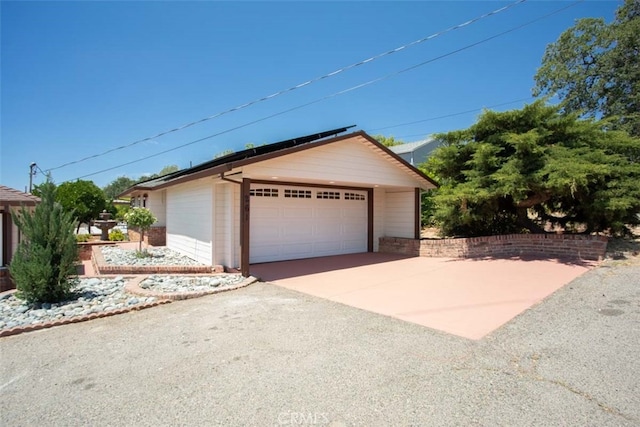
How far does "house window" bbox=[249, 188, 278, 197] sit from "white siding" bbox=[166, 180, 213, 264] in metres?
1.27

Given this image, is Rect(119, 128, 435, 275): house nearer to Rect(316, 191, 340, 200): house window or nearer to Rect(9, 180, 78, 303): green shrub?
Rect(316, 191, 340, 200): house window

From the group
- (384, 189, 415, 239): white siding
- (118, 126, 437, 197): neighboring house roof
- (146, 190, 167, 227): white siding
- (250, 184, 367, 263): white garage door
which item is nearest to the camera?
(118, 126, 437, 197): neighboring house roof

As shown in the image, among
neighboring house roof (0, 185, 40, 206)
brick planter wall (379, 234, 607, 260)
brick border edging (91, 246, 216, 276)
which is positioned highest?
neighboring house roof (0, 185, 40, 206)

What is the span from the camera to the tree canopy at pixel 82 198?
59.9 ft

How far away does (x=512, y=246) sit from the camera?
400 inches

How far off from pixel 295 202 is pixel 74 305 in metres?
6.24

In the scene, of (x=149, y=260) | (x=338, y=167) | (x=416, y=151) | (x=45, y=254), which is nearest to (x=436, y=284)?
(x=338, y=167)

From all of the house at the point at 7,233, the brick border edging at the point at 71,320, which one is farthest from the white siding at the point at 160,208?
the brick border edging at the point at 71,320

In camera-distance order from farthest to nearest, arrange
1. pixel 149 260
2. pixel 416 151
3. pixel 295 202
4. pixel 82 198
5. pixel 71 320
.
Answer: pixel 416 151 → pixel 82 198 → pixel 295 202 → pixel 149 260 → pixel 71 320

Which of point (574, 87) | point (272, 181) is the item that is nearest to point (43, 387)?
point (272, 181)

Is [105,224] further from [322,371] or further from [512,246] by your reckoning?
[512,246]

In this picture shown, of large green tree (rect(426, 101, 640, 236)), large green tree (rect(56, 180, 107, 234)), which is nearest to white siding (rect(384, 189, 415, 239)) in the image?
large green tree (rect(426, 101, 640, 236))

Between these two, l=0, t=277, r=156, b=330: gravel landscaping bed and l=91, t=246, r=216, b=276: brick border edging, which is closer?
l=0, t=277, r=156, b=330: gravel landscaping bed

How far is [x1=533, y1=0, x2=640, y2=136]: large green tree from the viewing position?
1777cm
